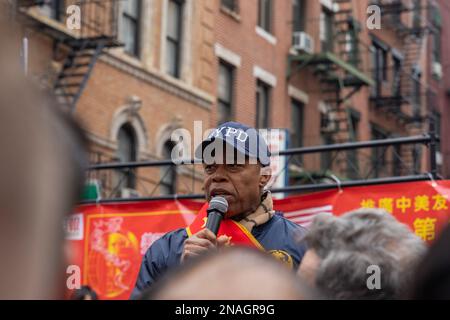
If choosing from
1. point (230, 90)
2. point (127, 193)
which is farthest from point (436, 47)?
point (127, 193)

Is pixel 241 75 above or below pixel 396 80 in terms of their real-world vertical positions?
below

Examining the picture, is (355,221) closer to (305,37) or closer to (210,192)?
(210,192)

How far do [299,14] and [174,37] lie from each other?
728 centimetres

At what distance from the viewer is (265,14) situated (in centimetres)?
2917

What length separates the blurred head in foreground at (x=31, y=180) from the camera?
1.28m

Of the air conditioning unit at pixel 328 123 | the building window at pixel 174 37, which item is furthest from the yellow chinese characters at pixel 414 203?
the air conditioning unit at pixel 328 123

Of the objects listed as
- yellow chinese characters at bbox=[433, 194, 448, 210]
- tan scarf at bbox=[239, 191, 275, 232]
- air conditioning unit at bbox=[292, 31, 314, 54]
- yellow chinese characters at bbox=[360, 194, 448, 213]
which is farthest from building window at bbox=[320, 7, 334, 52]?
tan scarf at bbox=[239, 191, 275, 232]

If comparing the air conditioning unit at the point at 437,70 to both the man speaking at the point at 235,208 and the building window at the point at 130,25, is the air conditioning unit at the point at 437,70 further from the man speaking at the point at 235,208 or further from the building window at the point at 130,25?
the man speaking at the point at 235,208

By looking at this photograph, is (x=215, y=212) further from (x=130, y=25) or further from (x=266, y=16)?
(x=266, y=16)

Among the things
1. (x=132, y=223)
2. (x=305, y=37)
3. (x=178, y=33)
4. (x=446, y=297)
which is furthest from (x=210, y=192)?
(x=305, y=37)

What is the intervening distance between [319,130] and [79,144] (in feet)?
98.6

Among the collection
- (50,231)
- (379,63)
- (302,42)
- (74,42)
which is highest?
(379,63)

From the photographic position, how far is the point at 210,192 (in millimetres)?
5035

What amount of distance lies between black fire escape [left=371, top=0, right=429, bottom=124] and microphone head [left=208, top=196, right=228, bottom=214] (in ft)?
99.9
